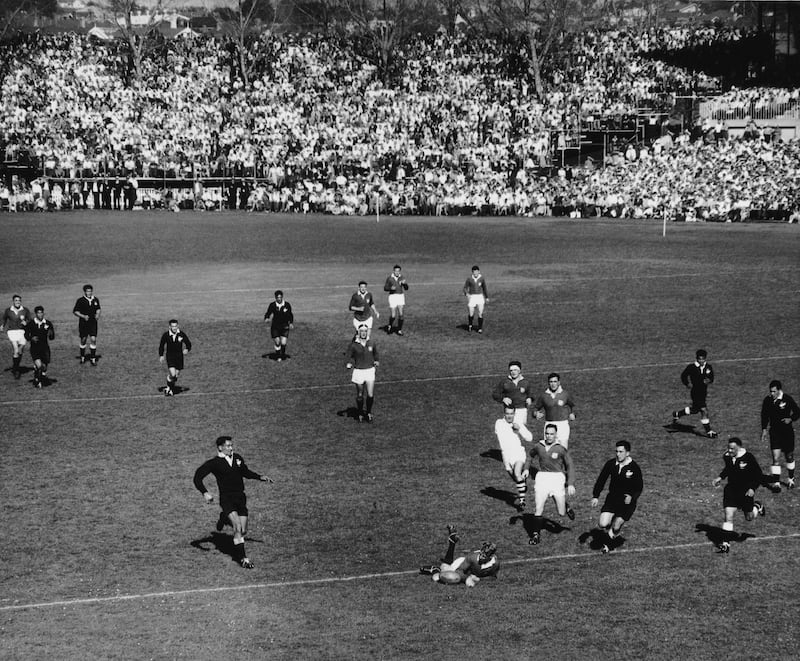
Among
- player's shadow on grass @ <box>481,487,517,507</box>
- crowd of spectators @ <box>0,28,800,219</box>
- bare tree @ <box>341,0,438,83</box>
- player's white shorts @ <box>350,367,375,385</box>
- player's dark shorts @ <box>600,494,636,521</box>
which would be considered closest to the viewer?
player's dark shorts @ <box>600,494,636,521</box>

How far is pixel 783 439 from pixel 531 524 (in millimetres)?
4654

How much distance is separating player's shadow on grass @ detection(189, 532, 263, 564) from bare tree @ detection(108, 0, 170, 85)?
60713 mm

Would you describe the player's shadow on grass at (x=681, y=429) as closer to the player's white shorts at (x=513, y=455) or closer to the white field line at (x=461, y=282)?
the player's white shorts at (x=513, y=455)

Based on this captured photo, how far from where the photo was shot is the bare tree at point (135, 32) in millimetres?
74125

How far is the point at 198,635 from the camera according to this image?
1313cm

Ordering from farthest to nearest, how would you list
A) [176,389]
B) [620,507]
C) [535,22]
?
[535,22] < [176,389] < [620,507]

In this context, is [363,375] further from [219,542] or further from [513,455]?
[219,542]

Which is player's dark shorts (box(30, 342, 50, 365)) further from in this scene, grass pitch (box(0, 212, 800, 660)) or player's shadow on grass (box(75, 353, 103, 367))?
player's shadow on grass (box(75, 353, 103, 367))

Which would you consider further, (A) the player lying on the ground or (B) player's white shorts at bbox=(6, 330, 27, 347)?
(B) player's white shorts at bbox=(6, 330, 27, 347)

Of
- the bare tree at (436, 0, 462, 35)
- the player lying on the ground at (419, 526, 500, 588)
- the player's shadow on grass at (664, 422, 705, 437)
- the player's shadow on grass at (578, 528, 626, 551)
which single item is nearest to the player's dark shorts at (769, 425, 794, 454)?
the player's shadow on grass at (664, 422, 705, 437)

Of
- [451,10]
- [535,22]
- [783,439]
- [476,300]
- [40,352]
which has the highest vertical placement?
[451,10]

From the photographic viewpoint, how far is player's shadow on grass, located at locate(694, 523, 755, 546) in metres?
15.9

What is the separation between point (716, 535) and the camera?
16.2 metres

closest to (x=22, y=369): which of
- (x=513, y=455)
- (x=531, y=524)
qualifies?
(x=513, y=455)
